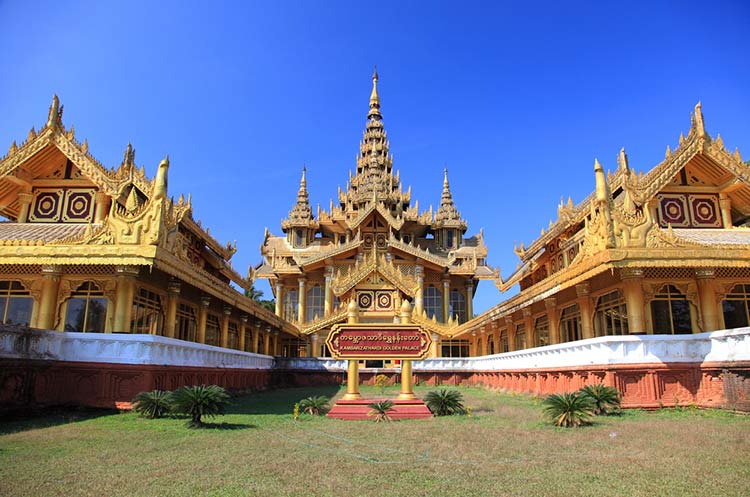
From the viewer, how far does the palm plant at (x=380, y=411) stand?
11.9 meters

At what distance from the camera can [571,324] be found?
59.6 feet

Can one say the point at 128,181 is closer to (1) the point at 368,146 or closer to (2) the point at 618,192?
(2) the point at 618,192

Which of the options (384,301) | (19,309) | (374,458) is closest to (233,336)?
(384,301)

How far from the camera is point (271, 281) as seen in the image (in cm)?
4372

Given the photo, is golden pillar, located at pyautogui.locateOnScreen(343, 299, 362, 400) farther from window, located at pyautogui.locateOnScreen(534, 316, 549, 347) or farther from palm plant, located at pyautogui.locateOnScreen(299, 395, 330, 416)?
window, located at pyautogui.locateOnScreen(534, 316, 549, 347)

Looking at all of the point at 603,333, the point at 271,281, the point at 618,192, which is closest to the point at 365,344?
the point at 603,333

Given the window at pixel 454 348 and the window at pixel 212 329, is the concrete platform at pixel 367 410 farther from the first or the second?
the window at pixel 454 348

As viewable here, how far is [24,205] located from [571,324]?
690 inches

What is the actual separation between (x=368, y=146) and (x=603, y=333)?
39.3m

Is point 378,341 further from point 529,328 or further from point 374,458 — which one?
point 529,328

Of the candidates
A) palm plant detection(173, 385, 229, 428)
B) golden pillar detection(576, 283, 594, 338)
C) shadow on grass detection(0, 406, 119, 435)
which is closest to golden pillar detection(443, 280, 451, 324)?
golden pillar detection(576, 283, 594, 338)

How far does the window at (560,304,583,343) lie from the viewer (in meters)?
17.5

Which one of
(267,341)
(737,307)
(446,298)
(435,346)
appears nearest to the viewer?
(737,307)

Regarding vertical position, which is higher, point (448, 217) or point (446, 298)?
point (448, 217)
